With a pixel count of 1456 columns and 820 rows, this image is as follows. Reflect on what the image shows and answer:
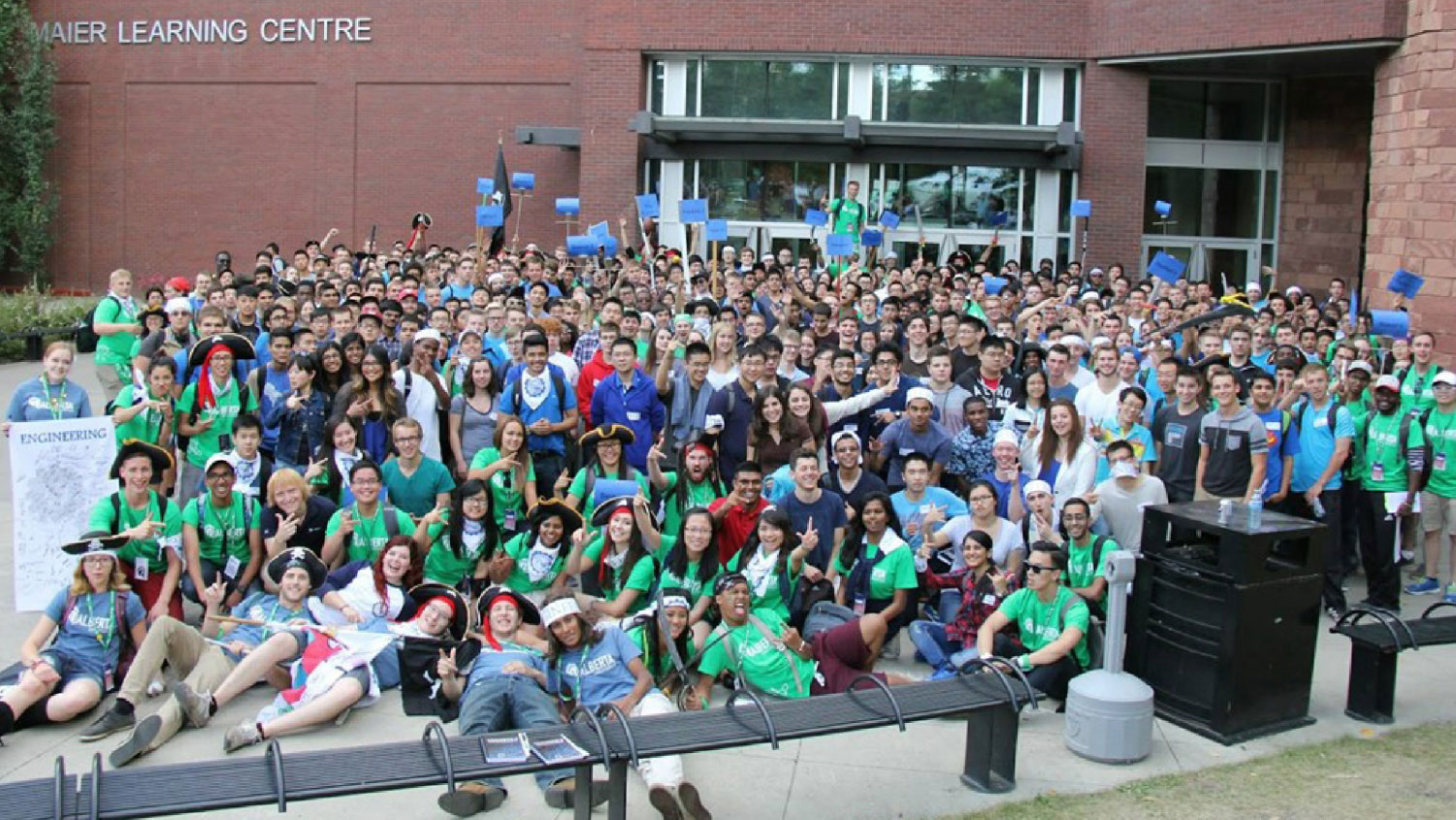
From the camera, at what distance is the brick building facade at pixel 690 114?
68.9 ft

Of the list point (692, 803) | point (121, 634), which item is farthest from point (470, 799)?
point (121, 634)

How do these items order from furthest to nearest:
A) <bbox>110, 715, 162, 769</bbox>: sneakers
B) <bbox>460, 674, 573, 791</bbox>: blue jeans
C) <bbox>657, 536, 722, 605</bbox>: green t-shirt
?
<bbox>657, 536, 722, 605</bbox>: green t-shirt, <bbox>460, 674, 573, 791</bbox>: blue jeans, <bbox>110, 715, 162, 769</bbox>: sneakers

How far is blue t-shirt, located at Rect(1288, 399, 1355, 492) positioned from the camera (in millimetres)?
9836

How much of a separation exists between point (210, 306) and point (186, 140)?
873 inches

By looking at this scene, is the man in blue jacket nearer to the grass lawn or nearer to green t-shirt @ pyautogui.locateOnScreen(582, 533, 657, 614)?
green t-shirt @ pyautogui.locateOnScreen(582, 533, 657, 614)

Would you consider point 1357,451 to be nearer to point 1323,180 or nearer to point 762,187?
point 762,187

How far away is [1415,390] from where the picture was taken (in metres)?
10.6

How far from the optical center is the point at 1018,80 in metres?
24.3

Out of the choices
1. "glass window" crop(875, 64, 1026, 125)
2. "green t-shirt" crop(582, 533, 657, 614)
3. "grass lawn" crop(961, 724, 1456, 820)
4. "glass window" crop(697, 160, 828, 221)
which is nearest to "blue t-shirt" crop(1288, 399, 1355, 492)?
"grass lawn" crop(961, 724, 1456, 820)

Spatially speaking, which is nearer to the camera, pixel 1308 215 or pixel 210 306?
Result: pixel 210 306

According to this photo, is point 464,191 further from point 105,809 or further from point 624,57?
point 105,809

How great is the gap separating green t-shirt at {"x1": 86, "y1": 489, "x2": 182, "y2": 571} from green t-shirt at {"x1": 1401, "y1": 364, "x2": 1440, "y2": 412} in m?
8.66

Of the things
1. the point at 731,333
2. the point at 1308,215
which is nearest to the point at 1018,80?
the point at 1308,215

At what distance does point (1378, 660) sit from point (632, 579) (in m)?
4.20
